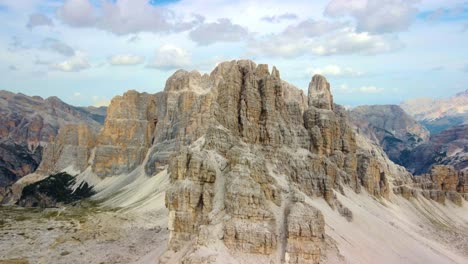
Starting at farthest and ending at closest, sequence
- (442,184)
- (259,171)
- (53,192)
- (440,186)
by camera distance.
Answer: (53,192)
(442,184)
(440,186)
(259,171)

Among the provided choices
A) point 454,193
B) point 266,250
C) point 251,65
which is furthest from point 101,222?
point 454,193

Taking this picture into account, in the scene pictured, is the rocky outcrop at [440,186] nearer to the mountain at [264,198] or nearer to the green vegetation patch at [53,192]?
the mountain at [264,198]

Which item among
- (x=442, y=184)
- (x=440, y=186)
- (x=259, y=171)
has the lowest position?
(x=440, y=186)

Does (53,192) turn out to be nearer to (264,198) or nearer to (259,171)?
(259,171)

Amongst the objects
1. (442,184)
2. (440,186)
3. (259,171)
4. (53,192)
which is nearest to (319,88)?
(440,186)

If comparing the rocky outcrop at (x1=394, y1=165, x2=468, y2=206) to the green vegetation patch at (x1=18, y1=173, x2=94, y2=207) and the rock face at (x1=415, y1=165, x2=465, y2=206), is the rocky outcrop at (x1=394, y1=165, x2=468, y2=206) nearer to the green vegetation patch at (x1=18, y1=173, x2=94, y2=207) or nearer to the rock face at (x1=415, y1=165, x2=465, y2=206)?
the rock face at (x1=415, y1=165, x2=465, y2=206)

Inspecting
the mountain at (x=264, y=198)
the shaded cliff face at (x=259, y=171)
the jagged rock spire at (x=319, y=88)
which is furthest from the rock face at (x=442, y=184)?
the jagged rock spire at (x=319, y=88)

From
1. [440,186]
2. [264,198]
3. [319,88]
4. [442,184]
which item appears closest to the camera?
[264,198]

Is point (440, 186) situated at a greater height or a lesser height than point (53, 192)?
greater

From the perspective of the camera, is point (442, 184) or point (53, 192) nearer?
point (442, 184)
